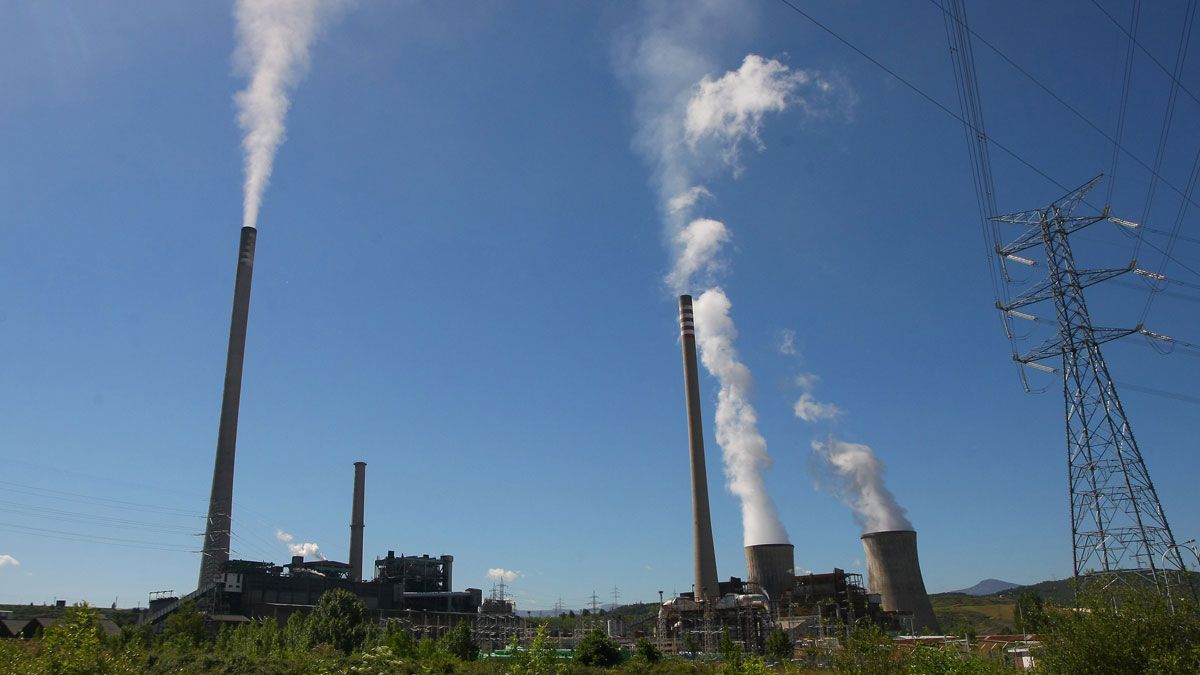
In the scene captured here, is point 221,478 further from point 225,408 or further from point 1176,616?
point 1176,616

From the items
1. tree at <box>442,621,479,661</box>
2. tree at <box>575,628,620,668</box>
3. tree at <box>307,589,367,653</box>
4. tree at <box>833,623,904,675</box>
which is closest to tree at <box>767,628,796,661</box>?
tree at <box>575,628,620,668</box>

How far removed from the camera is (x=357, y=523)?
73188 mm

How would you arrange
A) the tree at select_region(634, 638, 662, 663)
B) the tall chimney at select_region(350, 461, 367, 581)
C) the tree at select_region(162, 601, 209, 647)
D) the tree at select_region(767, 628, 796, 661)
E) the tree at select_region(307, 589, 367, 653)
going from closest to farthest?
the tree at select_region(634, 638, 662, 663), the tree at select_region(767, 628, 796, 661), the tree at select_region(307, 589, 367, 653), the tree at select_region(162, 601, 209, 647), the tall chimney at select_region(350, 461, 367, 581)

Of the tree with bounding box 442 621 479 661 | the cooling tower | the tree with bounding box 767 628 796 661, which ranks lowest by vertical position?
the tree with bounding box 767 628 796 661

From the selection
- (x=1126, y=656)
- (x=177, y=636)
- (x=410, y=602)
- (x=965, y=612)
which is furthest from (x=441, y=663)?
(x=965, y=612)

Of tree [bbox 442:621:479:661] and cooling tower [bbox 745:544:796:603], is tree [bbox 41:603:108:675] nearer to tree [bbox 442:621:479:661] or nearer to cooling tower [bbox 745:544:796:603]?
tree [bbox 442:621:479:661]

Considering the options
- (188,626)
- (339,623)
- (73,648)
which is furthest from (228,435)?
(73,648)

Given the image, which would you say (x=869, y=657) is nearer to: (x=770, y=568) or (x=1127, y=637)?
(x=1127, y=637)

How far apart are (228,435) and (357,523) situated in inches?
839

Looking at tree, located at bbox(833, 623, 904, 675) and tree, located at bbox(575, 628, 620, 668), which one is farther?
tree, located at bbox(575, 628, 620, 668)

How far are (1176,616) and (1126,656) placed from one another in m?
1.25

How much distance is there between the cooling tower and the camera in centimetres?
6288

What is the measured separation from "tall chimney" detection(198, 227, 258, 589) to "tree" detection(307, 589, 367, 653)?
1115cm

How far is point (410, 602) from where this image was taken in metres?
73.6
